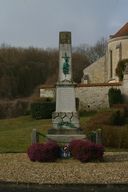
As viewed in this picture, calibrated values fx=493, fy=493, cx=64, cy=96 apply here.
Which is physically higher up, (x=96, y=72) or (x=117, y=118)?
(x=96, y=72)

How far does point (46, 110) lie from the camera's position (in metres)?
34.6

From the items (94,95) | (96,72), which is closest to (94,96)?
(94,95)

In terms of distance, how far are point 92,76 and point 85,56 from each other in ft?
87.1

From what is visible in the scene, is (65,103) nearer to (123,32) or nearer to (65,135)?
(65,135)

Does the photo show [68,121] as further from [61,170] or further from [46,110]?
[46,110]

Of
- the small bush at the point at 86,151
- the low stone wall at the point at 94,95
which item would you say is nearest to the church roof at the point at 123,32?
the low stone wall at the point at 94,95

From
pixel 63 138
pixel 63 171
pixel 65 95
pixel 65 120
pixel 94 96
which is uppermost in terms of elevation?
pixel 94 96

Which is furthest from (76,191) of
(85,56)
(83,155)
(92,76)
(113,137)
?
(85,56)

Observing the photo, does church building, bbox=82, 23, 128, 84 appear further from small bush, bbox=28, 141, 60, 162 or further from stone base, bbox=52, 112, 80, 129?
small bush, bbox=28, 141, 60, 162

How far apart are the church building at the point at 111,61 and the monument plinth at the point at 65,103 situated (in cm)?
2715

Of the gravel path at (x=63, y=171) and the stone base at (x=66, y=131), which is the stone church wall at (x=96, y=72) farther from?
the gravel path at (x=63, y=171)

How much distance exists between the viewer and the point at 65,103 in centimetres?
1697

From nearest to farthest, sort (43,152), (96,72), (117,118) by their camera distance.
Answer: (43,152) → (117,118) → (96,72)

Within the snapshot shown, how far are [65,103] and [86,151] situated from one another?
2.58 m
